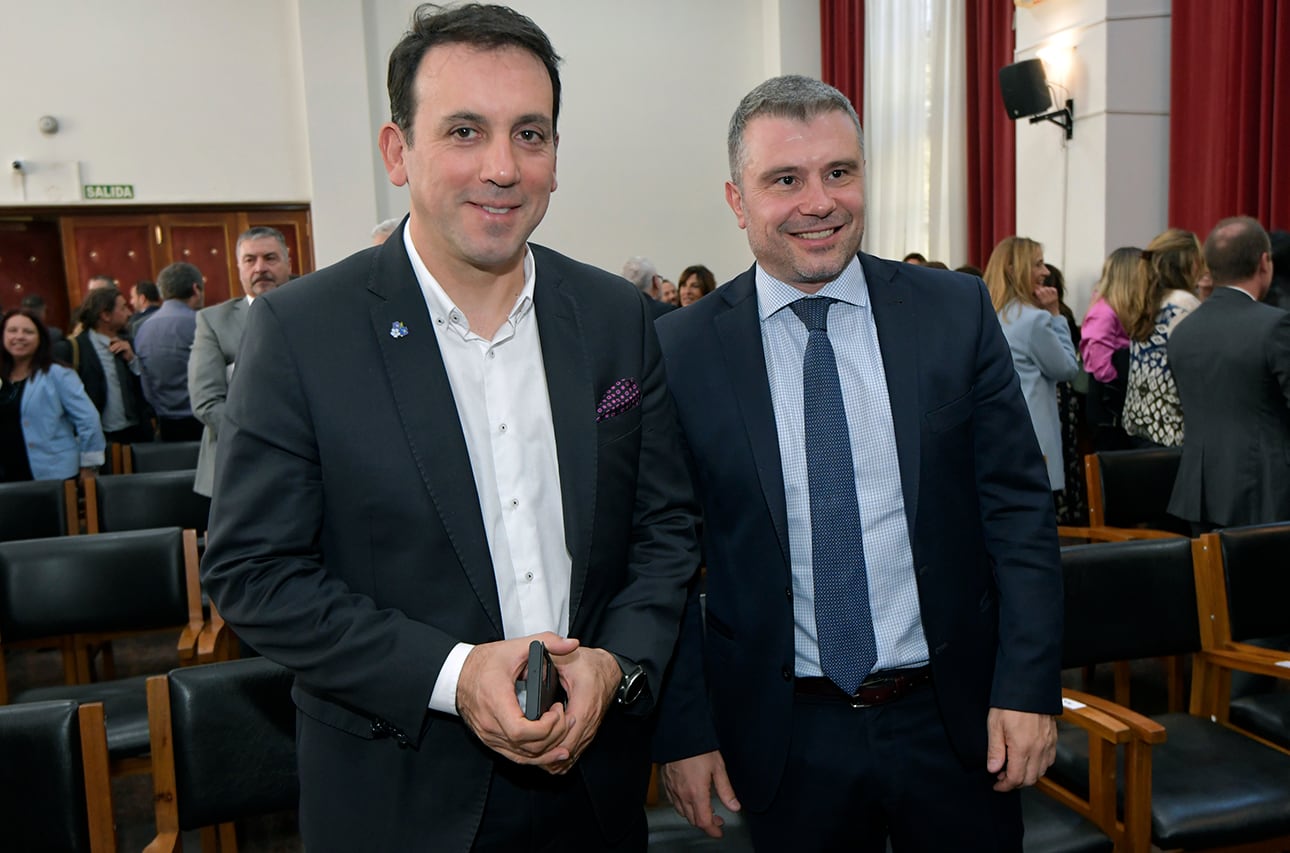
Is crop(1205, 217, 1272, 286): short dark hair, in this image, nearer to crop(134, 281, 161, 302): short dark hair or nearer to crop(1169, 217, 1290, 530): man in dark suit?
crop(1169, 217, 1290, 530): man in dark suit

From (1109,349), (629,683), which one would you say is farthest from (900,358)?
(1109,349)

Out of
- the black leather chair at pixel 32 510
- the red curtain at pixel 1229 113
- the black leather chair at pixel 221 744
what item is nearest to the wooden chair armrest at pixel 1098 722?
the black leather chair at pixel 221 744

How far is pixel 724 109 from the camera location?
1066cm

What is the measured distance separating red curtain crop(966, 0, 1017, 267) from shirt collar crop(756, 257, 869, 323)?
6.28m

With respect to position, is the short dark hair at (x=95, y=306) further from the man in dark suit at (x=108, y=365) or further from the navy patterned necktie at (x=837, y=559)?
the navy patterned necktie at (x=837, y=559)

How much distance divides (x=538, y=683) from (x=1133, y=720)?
149cm

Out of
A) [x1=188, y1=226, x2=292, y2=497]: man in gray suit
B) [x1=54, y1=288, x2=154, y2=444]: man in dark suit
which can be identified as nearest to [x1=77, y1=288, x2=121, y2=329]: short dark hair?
[x1=54, y1=288, x2=154, y2=444]: man in dark suit

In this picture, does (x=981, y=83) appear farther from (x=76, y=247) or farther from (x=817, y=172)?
(x=76, y=247)

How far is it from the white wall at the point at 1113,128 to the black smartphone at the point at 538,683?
6.00m

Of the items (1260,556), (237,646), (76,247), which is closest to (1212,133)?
(1260,556)

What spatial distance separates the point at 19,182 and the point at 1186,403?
9949mm

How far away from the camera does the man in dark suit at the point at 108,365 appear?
595 cm

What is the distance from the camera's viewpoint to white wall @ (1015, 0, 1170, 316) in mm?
6078

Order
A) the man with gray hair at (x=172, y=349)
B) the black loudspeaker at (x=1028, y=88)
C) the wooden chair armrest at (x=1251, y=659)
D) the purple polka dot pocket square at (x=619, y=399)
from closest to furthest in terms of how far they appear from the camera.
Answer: the purple polka dot pocket square at (x=619, y=399), the wooden chair armrest at (x=1251, y=659), the man with gray hair at (x=172, y=349), the black loudspeaker at (x=1028, y=88)
